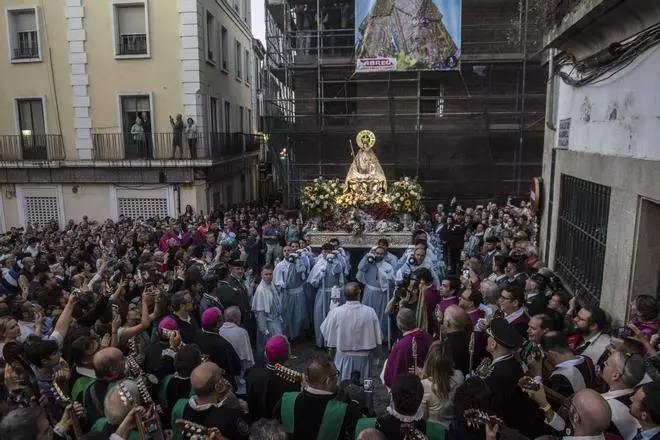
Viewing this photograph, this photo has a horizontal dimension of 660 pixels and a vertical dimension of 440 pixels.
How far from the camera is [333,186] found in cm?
1295

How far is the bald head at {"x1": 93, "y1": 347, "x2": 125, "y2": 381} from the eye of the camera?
3.72 metres

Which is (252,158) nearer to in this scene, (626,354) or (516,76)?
(516,76)

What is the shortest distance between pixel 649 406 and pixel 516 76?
1679 cm

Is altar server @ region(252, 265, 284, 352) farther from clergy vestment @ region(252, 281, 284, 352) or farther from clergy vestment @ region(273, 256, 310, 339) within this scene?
clergy vestment @ region(273, 256, 310, 339)

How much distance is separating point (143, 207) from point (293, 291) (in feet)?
37.0

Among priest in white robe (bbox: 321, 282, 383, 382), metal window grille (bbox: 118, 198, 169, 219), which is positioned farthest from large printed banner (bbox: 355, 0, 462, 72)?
priest in white robe (bbox: 321, 282, 383, 382)

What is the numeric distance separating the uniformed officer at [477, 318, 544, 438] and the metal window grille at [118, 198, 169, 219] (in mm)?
16029

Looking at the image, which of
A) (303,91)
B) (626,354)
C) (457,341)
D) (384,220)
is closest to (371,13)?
(303,91)

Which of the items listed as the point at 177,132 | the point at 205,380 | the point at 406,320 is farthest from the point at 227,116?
the point at 205,380

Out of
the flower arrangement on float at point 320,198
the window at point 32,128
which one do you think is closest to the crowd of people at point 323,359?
the flower arrangement on float at point 320,198

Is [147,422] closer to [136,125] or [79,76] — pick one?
[136,125]

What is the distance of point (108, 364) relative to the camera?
147 inches

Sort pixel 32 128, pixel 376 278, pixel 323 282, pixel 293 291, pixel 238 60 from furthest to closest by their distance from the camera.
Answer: pixel 238 60
pixel 32 128
pixel 293 291
pixel 323 282
pixel 376 278

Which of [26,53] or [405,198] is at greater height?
[26,53]
